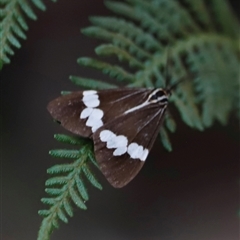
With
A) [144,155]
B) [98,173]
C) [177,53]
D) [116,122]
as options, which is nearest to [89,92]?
[116,122]

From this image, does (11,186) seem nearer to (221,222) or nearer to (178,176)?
(178,176)

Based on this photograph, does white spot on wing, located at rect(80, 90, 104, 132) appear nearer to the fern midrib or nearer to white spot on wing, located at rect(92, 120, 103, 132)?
white spot on wing, located at rect(92, 120, 103, 132)

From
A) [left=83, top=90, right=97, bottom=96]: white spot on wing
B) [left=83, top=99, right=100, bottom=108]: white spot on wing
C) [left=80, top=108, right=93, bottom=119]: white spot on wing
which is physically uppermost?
[left=83, top=90, right=97, bottom=96]: white spot on wing

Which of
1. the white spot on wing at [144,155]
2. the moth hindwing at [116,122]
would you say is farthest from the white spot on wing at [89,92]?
the white spot on wing at [144,155]

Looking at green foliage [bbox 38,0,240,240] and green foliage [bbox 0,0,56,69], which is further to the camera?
green foliage [bbox 38,0,240,240]

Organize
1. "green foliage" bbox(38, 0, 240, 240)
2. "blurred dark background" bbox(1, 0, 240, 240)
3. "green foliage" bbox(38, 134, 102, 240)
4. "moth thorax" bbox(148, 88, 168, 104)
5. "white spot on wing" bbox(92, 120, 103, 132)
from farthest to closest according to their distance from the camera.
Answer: "blurred dark background" bbox(1, 0, 240, 240)
"green foliage" bbox(38, 0, 240, 240)
"moth thorax" bbox(148, 88, 168, 104)
"white spot on wing" bbox(92, 120, 103, 132)
"green foliage" bbox(38, 134, 102, 240)

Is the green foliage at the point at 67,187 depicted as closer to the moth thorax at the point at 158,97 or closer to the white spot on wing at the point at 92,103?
the white spot on wing at the point at 92,103

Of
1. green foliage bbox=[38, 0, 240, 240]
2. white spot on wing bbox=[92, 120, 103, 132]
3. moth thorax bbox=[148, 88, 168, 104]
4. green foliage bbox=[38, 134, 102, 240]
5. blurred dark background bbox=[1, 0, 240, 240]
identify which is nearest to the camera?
green foliage bbox=[38, 134, 102, 240]

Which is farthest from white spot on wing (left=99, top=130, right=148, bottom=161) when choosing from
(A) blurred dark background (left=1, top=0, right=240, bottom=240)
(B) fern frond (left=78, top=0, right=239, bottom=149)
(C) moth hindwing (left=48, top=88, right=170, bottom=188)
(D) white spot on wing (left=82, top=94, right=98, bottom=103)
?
(A) blurred dark background (left=1, top=0, right=240, bottom=240)
